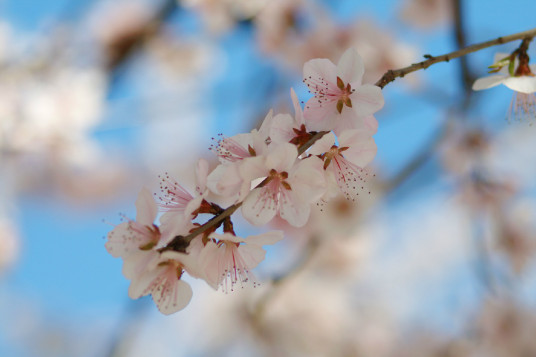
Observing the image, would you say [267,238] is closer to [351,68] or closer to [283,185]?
[283,185]

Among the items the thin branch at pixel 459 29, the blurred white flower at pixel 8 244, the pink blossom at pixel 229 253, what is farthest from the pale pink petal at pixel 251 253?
the blurred white flower at pixel 8 244

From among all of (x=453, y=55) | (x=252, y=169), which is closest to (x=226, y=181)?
(x=252, y=169)

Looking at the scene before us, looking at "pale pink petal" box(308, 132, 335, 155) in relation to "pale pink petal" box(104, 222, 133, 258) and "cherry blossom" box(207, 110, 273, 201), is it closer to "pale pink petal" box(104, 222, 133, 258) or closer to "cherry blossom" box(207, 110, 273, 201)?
"cherry blossom" box(207, 110, 273, 201)

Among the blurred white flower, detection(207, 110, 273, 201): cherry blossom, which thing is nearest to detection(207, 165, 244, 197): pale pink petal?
detection(207, 110, 273, 201): cherry blossom

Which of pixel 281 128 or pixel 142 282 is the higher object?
pixel 281 128

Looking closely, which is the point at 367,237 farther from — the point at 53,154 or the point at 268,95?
the point at 53,154

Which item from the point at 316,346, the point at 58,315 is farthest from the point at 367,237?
the point at 58,315

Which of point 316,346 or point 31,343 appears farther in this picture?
point 31,343
